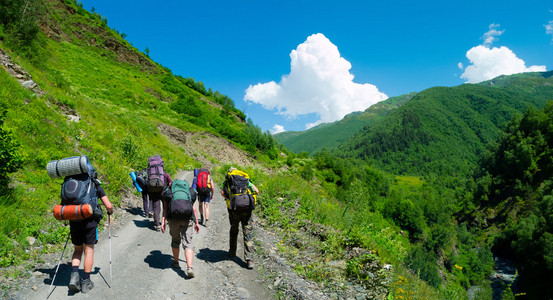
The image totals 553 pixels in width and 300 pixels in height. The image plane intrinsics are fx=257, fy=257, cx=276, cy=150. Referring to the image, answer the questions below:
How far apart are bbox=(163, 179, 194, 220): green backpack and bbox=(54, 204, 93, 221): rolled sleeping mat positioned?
157cm

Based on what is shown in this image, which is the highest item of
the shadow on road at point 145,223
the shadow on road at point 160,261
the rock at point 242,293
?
the shadow on road at point 145,223

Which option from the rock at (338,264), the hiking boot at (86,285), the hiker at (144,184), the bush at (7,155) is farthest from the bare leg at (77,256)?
the rock at (338,264)

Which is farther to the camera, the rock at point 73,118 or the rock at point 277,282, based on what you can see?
the rock at point 73,118

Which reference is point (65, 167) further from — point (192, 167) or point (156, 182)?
point (192, 167)

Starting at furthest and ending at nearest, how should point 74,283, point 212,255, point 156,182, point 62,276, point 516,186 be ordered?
point 516,186
point 156,182
point 212,255
point 62,276
point 74,283

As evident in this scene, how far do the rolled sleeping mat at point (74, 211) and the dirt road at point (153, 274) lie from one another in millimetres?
1454

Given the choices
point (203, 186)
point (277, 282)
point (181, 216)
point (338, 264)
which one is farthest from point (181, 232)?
point (203, 186)

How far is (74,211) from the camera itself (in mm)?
4664

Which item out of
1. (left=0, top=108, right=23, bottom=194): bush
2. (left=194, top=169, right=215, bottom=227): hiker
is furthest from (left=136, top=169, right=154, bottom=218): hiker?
(left=0, top=108, right=23, bottom=194): bush

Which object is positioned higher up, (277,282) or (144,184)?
(144,184)

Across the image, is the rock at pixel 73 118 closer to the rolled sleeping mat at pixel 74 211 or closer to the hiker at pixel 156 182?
the hiker at pixel 156 182

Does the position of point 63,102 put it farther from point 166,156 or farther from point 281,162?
point 281,162

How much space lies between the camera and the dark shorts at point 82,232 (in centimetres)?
495

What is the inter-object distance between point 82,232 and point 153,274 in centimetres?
185
